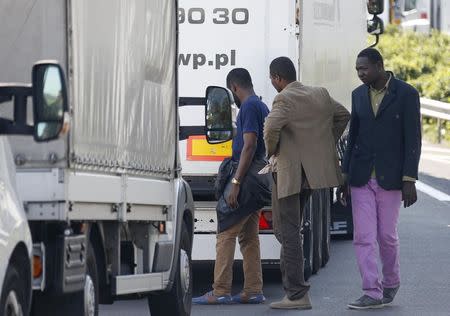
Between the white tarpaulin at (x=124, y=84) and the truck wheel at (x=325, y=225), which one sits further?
the truck wheel at (x=325, y=225)

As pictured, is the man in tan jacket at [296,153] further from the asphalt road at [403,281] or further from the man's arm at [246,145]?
the asphalt road at [403,281]

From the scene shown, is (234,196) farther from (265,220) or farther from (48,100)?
(48,100)

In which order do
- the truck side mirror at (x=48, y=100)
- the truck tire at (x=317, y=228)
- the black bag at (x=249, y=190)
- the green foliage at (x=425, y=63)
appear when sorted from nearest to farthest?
the truck side mirror at (x=48, y=100) < the black bag at (x=249, y=190) < the truck tire at (x=317, y=228) < the green foliage at (x=425, y=63)

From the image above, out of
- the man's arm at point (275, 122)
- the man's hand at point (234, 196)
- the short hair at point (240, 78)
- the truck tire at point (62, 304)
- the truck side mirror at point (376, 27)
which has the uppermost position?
the truck side mirror at point (376, 27)

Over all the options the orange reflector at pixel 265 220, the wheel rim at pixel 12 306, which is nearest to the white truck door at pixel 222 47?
the orange reflector at pixel 265 220

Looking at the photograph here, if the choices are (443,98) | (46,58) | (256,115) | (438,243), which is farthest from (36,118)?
(443,98)

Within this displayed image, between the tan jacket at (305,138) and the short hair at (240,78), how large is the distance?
494 mm

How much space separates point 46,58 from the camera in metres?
7.75

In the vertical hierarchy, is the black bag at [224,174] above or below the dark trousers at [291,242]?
above

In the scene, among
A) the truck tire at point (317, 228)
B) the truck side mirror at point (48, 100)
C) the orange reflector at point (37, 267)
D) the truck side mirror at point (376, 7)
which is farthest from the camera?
the truck side mirror at point (376, 7)

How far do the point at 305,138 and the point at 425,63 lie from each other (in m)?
26.9

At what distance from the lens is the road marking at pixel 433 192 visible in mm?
22750

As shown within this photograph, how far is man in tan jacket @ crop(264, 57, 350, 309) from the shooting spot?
11.9m

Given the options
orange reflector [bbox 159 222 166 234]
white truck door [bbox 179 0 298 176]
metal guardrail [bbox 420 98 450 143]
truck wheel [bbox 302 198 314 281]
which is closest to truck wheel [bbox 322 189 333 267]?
truck wheel [bbox 302 198 314 281]
